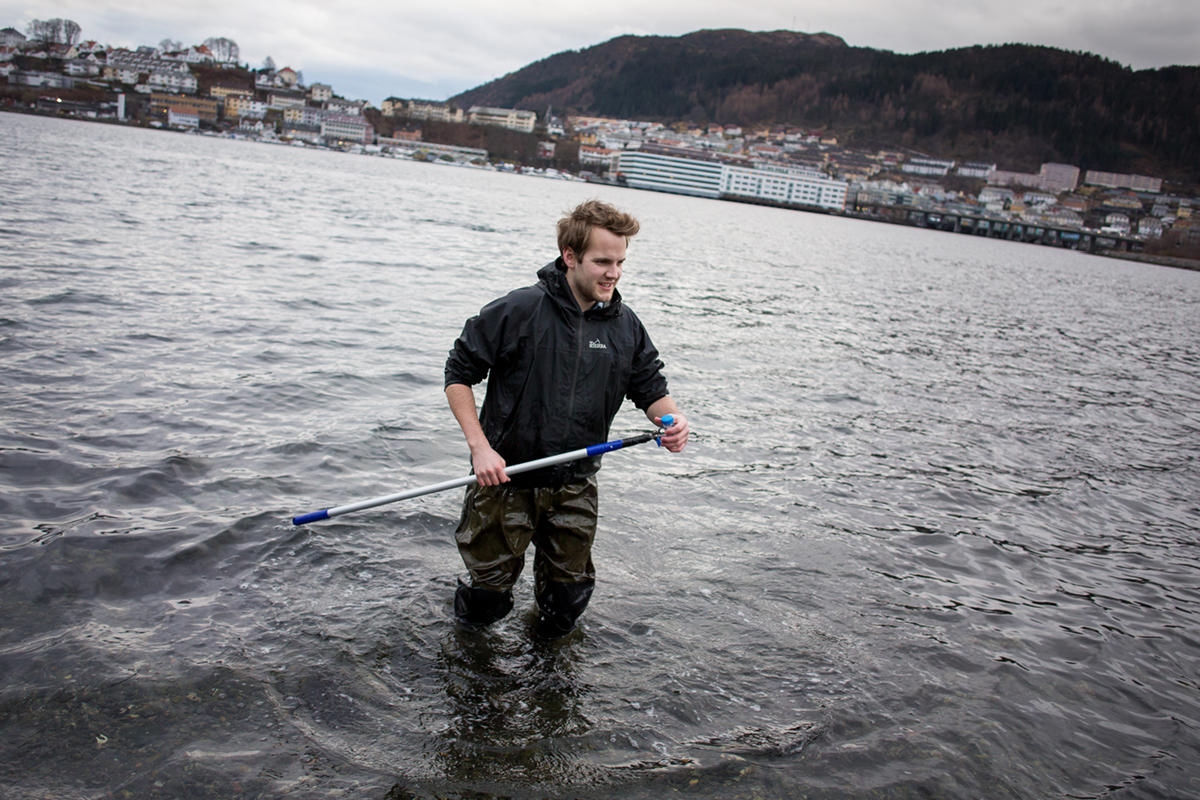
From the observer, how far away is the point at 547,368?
3.75m

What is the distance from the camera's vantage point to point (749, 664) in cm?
472

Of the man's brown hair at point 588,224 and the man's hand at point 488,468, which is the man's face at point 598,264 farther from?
the man's hand at point 488,468

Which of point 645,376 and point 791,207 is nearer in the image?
point 645,376

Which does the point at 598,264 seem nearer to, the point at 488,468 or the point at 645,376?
the point at 645,376

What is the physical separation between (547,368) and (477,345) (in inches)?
13.6

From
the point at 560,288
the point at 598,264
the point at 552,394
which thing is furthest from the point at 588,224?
the point at 552,394

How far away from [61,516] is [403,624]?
263cm

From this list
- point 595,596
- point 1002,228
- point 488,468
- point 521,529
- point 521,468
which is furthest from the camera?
point 1002,228

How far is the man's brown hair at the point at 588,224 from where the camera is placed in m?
3.58

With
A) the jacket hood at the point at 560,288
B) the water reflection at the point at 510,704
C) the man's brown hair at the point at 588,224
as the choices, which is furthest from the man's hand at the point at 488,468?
the water reflection at the point at 510,704

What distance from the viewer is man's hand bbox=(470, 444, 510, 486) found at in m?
3.55

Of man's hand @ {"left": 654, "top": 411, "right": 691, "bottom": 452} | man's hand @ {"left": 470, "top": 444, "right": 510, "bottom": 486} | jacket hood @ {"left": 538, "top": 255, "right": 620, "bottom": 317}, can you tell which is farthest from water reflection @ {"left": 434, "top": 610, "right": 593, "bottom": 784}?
jacket hood @ {"left": 538, "top": 255, "right": 620, "bottom": 317}

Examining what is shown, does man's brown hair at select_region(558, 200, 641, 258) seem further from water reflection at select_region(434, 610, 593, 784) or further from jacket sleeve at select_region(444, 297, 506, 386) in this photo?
water reflection at select_region(434, 610, 593, 784)

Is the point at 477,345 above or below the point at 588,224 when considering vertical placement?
below
